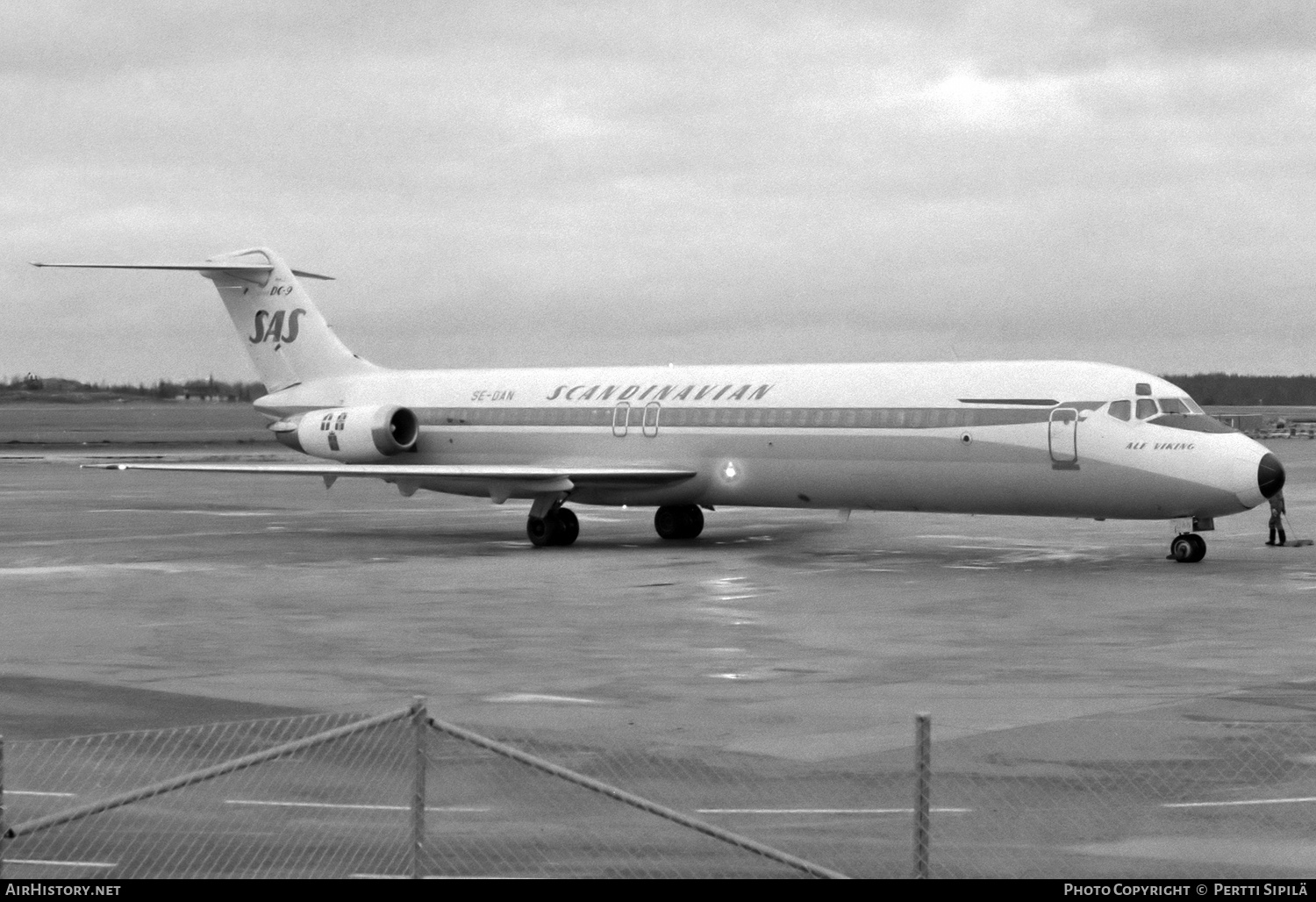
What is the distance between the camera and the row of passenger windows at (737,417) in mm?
26502

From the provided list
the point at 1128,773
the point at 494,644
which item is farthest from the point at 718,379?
the point at 1128,773

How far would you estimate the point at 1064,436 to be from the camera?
2556 centimetres

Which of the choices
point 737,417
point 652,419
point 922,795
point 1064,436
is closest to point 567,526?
point 652,419

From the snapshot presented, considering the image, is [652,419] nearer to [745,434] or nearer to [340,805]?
[745,434]

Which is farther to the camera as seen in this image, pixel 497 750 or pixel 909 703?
pixel 909 703

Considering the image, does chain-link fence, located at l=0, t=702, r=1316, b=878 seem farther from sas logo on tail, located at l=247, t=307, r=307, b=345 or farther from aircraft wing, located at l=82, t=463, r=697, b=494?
sas logo on tail, located at l=247, t=307, r=307, b=345

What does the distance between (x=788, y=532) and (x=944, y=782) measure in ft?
72.6

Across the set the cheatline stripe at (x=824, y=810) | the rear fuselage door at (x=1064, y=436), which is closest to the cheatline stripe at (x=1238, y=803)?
the cheatline stripe at (x=824, y=810)

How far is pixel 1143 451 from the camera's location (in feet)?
82.2

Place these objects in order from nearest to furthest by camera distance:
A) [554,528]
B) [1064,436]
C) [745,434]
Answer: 1. [1064,436]
2. [745,434]
3. [554,528]

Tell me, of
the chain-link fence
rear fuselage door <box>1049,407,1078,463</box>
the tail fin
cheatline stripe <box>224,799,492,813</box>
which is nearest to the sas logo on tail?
the tail fin

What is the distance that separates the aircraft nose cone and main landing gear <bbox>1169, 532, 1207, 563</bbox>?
5.47 feet

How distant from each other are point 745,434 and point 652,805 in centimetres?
2160
